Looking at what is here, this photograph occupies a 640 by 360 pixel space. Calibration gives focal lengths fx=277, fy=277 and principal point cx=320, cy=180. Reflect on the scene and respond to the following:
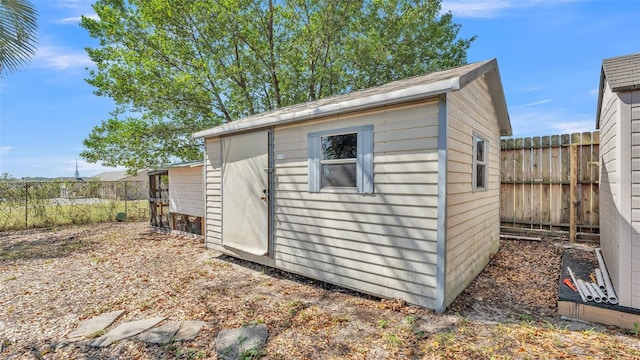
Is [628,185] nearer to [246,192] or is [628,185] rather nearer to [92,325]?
[246,192]

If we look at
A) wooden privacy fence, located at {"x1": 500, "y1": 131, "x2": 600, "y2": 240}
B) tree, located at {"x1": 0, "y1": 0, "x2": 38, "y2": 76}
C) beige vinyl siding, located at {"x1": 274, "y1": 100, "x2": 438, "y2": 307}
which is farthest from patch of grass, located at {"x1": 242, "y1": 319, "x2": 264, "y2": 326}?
tree, located at {"x1": 0, "y1": 0, "x2": 38, "y2": 76}

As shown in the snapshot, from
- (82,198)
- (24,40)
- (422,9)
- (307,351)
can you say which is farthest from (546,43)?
(82,198)

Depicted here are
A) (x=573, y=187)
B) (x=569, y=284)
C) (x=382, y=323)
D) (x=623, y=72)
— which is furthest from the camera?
(x=573, y=187)

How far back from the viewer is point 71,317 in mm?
3244

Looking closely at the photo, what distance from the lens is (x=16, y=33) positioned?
18.0 feet

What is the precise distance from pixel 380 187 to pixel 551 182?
525 centimetres

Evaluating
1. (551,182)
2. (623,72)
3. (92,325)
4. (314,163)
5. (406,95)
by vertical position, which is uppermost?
(623,72)

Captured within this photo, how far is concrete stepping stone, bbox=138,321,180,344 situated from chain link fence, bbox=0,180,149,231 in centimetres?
866

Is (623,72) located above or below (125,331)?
above

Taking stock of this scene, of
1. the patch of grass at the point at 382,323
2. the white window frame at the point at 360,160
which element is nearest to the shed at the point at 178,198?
the white window frame at the point at 360,160

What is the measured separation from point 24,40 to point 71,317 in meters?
5.88

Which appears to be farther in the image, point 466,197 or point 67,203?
point 67,203

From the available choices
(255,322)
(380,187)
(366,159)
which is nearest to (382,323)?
(255,322)

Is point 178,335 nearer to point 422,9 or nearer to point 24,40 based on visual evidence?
point 24,40
